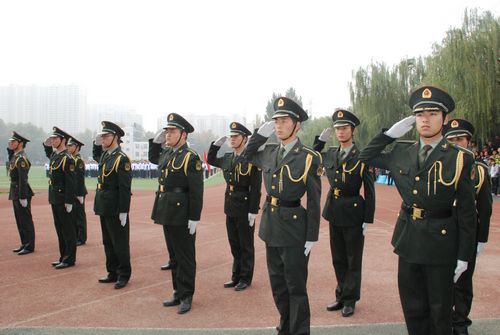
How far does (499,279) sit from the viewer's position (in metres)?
6.16

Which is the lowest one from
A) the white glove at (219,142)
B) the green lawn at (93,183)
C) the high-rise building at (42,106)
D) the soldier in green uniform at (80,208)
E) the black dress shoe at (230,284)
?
the green lawn at (93,183)

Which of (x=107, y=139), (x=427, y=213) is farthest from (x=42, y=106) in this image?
(x=427, y=213)

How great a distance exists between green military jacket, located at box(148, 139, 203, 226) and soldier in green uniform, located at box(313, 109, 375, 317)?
1456 mm

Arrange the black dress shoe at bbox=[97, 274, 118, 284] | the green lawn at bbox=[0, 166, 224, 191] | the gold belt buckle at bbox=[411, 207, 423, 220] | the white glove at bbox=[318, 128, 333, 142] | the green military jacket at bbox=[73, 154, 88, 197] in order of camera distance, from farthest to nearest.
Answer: the green lawn at bbox=[0, 166, 224, 191], the green military jacket at bbox=[73, 154, 88, 197], the black dress shoe at bbox=[97, 274, 118, 284], the white glove at bbox=[318, 128, 333, 142], the gold belt buckle at bbox=[411, 207, 423, 220]

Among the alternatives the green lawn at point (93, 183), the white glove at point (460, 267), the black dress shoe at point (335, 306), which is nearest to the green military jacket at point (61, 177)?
the black dress shoe at point (335, 306)

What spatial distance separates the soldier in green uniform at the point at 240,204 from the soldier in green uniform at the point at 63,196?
255 centimetres

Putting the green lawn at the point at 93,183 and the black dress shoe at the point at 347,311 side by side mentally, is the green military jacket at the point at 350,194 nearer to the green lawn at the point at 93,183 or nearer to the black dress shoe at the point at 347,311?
the black dress shoe at the point at 347,311

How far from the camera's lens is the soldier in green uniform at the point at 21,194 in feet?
26.6

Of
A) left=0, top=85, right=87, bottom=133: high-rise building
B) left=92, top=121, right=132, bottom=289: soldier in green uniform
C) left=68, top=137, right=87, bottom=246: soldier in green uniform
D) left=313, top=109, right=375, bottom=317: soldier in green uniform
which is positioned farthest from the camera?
left=0, top=85, right=87, bottom=133: high-rise building

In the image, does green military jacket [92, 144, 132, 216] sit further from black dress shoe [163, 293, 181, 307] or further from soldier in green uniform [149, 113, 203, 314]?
black dress shoe [163, 293, 181, 307]

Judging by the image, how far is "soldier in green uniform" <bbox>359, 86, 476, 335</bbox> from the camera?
126 inches

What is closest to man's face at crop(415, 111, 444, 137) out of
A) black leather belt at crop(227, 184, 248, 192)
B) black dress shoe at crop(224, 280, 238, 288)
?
black leather belt at crop(227, 184, 248, 192)

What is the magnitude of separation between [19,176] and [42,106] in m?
149

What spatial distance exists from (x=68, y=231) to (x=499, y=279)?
6225 millimetres
